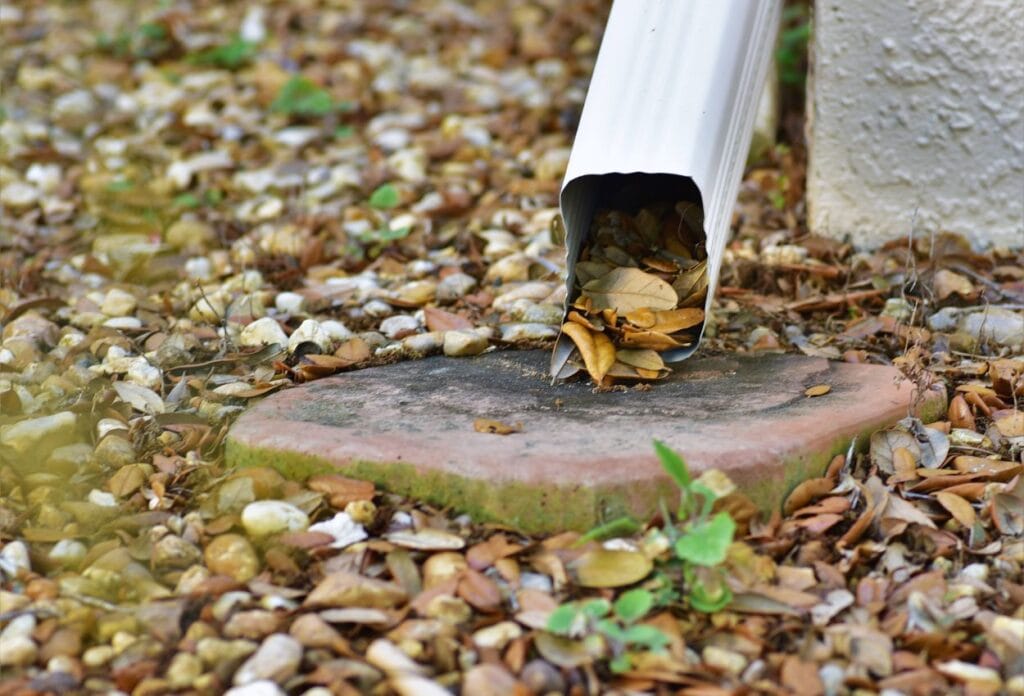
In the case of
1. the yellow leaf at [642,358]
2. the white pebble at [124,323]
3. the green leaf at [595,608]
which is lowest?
the green leaf at [595,608]

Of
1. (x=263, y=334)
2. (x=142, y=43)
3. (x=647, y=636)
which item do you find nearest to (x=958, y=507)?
(x=647, y=636)

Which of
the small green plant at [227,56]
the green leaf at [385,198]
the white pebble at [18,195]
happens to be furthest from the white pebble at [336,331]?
the small green plant at [227,56]

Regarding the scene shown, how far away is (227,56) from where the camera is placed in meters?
3.57

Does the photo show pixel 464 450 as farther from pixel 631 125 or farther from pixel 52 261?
pixel 52 261

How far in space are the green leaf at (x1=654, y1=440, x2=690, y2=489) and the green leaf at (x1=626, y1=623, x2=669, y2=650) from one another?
0.18 m

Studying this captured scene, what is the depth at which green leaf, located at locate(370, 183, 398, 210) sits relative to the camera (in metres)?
2.78

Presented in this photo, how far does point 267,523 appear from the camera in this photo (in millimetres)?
1540

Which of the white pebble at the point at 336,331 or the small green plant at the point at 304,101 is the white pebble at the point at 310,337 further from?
the small green plant at the point at 304,101

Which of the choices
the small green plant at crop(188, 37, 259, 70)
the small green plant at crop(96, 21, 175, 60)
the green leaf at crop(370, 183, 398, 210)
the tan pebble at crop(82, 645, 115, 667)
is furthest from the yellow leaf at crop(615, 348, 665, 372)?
the small green plant at crop(96, 21, 175, 60)

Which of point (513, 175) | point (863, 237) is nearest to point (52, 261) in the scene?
point (513, 175)

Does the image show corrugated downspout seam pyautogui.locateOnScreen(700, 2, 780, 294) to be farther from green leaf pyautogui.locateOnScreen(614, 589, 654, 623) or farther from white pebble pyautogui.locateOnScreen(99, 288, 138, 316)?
white pebble pyautogui.locateOnScreen(99, 288, 138, 316)

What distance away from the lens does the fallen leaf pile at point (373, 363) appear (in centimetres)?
138

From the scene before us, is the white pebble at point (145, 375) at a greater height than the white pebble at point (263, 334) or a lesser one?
lesser

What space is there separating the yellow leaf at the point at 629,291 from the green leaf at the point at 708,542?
1.52ft
